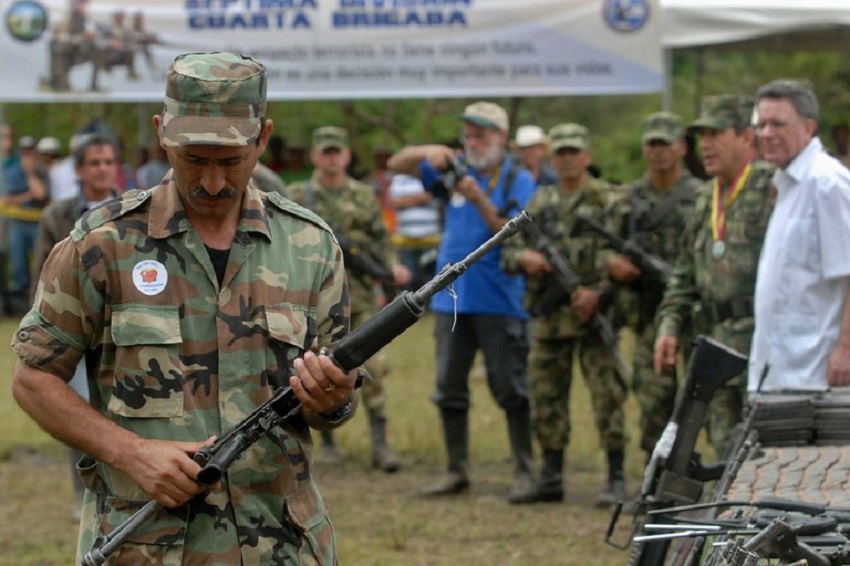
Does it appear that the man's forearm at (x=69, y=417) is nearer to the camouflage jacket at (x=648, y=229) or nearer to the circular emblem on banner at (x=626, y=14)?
the camouflage jacket at (x=648, y=229)

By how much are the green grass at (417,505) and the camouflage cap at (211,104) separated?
15.4ft

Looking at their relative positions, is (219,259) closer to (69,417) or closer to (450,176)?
(69,417)

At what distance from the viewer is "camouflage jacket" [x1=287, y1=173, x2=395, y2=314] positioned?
448 inches

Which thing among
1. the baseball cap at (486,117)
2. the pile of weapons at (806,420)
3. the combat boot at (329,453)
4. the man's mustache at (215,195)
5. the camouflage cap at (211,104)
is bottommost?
the combat boot at (329,453)

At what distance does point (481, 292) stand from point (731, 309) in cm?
236

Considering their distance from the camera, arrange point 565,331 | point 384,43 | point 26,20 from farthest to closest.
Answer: point 26,20 < point 384,43 < point 565,331

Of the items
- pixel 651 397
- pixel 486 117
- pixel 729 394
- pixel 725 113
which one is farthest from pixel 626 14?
pixel 729 394

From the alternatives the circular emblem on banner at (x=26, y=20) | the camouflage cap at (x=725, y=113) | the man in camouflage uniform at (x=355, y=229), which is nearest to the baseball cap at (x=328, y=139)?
the man in camouflage uniform at (x=355, y=229)

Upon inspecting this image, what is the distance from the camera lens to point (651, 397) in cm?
934

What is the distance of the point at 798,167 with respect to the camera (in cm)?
→ 705

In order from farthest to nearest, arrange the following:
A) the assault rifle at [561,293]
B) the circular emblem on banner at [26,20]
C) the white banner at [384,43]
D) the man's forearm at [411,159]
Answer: the circular emblem on banner at [26,20]
the white banner at [384,43]
the man's forearm at [411,159]
the assault rifle at [561,293]

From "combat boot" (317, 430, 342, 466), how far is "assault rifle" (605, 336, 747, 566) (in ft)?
18.3

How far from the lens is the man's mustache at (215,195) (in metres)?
3.80

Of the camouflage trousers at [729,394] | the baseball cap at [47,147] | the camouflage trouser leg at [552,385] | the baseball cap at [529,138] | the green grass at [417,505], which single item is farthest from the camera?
the baseball cap at [47,147]
